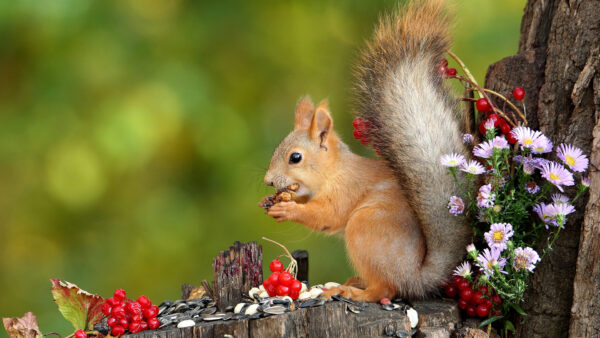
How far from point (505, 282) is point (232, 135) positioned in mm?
1488

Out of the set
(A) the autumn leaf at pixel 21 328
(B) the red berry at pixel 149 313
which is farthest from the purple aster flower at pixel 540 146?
(A) the autumn leaf at pixel 21 328

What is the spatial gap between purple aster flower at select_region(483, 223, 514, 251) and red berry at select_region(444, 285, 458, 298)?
0.78 feet

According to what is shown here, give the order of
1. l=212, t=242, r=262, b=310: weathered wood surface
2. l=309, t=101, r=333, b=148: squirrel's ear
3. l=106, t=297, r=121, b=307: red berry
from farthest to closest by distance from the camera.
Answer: l=309, t=101, r=333, b=148: squirrel's ear
l=212, t=242, r=262, b=310: weathered wood surface
l=106, t=297, r=121, b=307: red berry

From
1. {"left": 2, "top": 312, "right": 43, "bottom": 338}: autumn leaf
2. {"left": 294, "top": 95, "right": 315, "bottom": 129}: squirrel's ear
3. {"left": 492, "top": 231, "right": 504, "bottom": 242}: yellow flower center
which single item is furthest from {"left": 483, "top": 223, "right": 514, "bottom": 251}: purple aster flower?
{"left": 2, "top": 312, "right": 43, "bottom": 338}: autumn leaf

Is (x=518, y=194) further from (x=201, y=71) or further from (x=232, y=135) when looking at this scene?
(x=201, y=71)

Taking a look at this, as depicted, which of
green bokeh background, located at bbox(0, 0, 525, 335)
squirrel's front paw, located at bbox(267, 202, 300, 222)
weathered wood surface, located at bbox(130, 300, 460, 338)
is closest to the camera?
weathered wood surface, located at bbox(130, 300, 460, 338)

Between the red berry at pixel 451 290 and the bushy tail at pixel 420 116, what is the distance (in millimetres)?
61

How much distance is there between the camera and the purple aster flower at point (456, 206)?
169 centimetres

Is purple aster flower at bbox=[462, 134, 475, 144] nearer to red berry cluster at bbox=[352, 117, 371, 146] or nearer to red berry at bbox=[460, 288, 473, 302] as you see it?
red berry cluster at bbox=[352, 117, 371, 146]

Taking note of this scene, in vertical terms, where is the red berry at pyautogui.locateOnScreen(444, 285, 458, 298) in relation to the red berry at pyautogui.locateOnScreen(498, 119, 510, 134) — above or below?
below

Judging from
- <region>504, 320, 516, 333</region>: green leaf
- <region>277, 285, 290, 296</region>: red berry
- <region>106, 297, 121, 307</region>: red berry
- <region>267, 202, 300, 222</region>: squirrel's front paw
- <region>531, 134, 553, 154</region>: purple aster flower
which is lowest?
<region>504, 320, 516, 333</region>: green leaf

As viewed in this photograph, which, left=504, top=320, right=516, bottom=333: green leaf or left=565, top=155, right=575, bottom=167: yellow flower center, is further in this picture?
left=504, top=320, right=516, bottom=333: green leaf

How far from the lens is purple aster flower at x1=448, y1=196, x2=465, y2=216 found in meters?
1.69

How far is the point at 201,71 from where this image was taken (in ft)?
9.27
